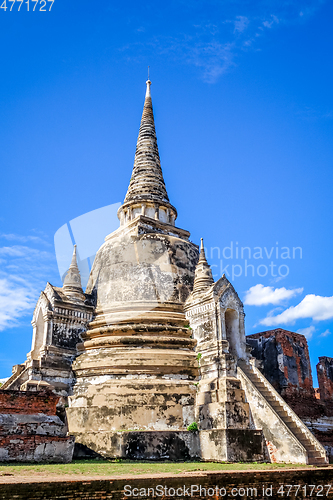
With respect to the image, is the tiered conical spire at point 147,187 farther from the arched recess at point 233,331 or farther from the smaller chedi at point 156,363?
the arched recess at point 233,331

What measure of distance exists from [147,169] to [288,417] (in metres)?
14.5

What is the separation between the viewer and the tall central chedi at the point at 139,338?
47.2ft

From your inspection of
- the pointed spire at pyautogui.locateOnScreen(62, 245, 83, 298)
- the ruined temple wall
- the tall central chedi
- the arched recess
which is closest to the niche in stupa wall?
the tall central chedi

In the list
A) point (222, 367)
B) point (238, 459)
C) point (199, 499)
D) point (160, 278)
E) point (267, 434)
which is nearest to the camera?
point (199, 499)

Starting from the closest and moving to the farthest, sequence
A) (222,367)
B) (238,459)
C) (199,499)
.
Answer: (199,499)
(238,459)
(222,367)

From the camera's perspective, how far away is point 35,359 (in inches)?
642

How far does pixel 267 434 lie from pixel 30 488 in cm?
862

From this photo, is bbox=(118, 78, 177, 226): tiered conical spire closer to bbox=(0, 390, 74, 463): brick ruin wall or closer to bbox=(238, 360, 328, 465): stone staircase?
bbox=(238, 360, 328, 465): stone staircase

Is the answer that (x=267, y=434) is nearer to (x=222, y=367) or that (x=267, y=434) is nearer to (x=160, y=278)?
(x=222, y=367)

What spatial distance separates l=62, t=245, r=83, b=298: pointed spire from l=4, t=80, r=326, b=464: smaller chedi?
6cm

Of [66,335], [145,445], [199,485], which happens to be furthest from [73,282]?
[199,485]

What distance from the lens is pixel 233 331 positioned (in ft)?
55.4

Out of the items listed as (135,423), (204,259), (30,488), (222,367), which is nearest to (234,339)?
(222,367)

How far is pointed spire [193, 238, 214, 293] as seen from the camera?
17.7m
